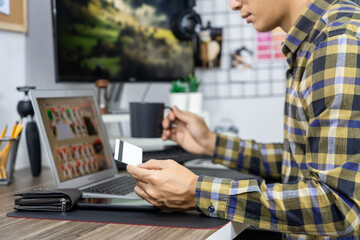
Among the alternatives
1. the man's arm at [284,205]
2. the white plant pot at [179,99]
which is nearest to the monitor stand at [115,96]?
the white plant pot at [179,99]

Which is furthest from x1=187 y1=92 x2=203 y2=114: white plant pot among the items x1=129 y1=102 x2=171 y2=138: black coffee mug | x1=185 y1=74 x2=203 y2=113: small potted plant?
x1=129 y1=102 x2=171 y2=138: black coffee mug

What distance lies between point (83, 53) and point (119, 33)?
19cm

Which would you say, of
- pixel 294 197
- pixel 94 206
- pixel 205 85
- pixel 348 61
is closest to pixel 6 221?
pixel 94 206

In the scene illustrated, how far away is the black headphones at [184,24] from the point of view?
5.78 feet

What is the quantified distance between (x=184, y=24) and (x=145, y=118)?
2.15 ft

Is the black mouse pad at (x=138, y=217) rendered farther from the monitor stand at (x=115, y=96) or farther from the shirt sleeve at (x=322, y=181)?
the monitor stand at (x=115, y=96)

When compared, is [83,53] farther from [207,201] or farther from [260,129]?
[260,129]

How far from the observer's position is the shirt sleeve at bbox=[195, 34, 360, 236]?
0.77 m

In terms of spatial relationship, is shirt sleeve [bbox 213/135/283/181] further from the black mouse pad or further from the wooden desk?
the wooden desk

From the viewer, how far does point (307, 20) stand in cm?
93

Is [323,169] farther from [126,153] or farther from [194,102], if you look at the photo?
[194,102]

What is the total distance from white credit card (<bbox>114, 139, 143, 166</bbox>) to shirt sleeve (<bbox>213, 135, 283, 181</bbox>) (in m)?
0.45

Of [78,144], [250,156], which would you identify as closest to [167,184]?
[78,144]

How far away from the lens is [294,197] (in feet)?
2.60
